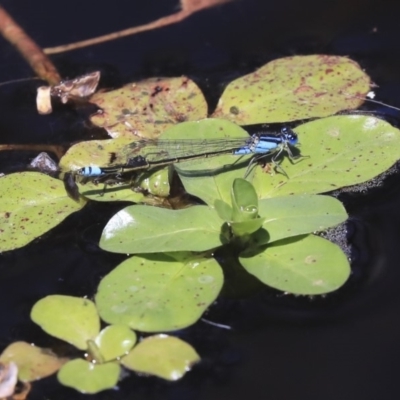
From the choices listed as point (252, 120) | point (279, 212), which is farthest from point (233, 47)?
point (279, 212)

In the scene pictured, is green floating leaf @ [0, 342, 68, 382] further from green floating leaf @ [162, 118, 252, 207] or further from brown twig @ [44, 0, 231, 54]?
brown twig @ [44, 0, 231, 54]

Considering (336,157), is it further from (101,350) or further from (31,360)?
(31,360)

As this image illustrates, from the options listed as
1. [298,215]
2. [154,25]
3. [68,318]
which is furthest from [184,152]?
[154,25]

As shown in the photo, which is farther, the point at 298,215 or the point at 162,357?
the point at 298,215

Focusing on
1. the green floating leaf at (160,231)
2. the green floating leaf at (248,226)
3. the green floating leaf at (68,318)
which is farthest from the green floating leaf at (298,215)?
the green floating leaf at (68,318)

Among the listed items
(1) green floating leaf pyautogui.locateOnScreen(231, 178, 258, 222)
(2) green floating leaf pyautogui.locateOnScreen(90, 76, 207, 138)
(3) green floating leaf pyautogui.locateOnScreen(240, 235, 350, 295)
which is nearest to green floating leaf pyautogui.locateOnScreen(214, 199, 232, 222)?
(1) green floating leaf pyautogui.locateOnScreen(231, 178, 258, 222)

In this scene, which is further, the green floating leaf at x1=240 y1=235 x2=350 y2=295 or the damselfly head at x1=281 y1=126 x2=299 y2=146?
the damselfly head at x1=281 y1=126 x2=299 y2=146

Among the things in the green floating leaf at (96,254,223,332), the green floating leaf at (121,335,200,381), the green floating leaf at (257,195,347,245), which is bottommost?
the green floating leaf at (121,335,200,381)

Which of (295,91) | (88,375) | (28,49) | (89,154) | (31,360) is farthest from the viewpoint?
(28,49)
